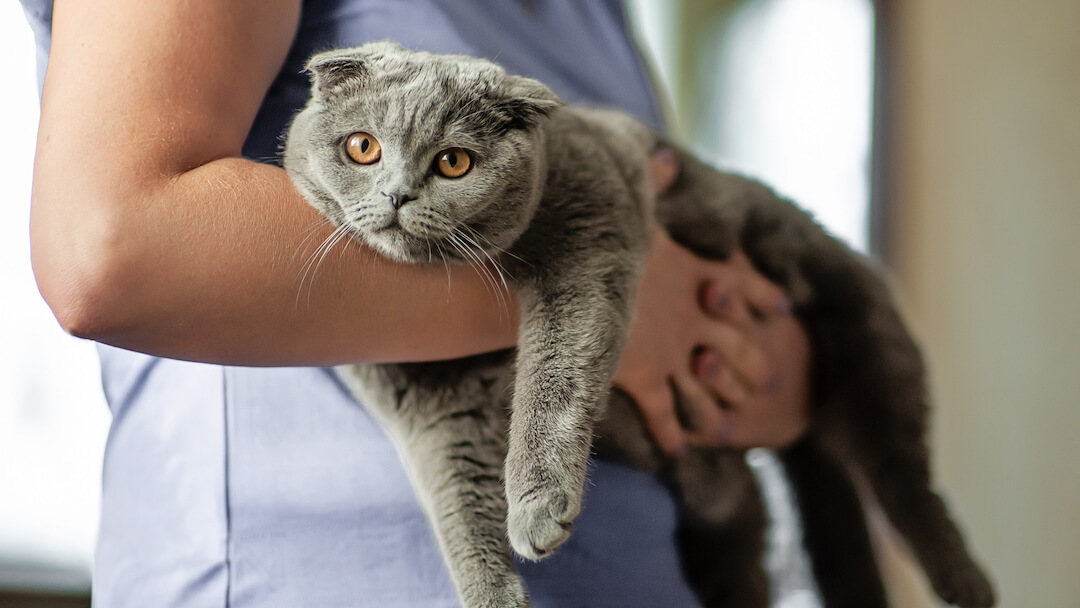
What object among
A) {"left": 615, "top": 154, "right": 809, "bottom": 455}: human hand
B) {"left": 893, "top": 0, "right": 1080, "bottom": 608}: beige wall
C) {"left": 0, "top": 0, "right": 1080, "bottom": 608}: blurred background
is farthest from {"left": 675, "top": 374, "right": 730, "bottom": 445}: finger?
{"left": 893, "top": 0, "right": 1080, "bottom": 608}: beige wall

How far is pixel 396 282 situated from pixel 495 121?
0.12 meters

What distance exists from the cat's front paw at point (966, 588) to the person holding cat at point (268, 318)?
0.76ft

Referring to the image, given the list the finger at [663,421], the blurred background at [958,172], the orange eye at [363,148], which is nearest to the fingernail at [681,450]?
the finger at [663,421]

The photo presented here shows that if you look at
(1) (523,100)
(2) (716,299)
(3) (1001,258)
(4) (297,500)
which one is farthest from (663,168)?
(3) (1001,258)

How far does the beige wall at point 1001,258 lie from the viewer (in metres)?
1.20

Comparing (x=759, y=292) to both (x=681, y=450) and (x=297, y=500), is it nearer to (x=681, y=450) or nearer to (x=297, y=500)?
(x=681, y=450)

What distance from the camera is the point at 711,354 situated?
0.68 meters

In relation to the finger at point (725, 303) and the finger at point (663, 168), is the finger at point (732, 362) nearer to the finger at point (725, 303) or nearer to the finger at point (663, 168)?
the finger at point (725, 303)

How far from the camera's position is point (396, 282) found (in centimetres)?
44

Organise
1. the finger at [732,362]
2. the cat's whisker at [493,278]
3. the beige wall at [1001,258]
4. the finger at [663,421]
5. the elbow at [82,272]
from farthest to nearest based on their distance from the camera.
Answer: the beige wall at [1001,258]
the finger at [732,362]
the finger at [663,421]
the cat's whisker at [493,278]
the elbow at [82,272]

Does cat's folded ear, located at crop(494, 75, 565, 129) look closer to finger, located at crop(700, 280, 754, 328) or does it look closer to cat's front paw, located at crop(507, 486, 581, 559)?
cat's front paw, located at crop(507, 486, 581, 559)

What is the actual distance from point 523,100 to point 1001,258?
1243 mm

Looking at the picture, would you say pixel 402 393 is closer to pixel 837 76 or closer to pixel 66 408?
pixel 66 408

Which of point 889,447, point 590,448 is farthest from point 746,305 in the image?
point 590,448
